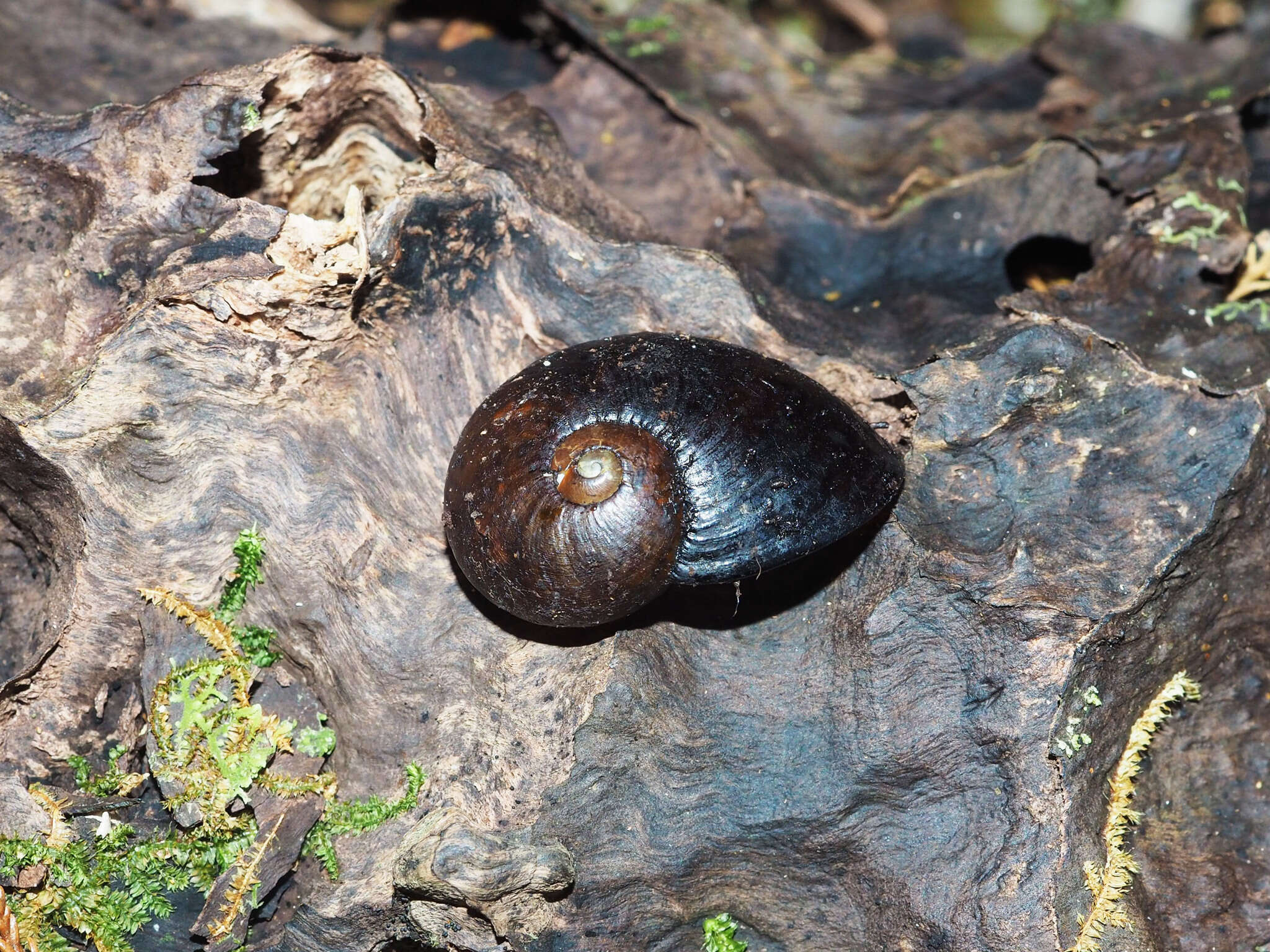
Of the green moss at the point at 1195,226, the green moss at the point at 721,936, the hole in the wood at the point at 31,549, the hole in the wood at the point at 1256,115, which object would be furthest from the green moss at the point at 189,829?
the hole in the wood at the point at 1256,115

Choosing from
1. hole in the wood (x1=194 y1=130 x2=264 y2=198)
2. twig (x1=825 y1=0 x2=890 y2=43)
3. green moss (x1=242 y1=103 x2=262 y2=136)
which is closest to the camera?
green moss (x1=242 y1=103 x2=262 y2=136)

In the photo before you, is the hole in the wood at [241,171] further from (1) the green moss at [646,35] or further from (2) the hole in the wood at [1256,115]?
(2) the hole in the wood at [1256,115]

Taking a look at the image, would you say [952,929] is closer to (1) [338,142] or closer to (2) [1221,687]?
(2) [1221,687]

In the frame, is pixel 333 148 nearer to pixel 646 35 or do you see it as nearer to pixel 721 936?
pixel 646 35

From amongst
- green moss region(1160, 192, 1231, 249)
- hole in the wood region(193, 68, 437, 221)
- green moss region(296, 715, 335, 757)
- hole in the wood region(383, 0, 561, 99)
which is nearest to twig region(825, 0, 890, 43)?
hole in the wood region(383, 0, 561, 99)

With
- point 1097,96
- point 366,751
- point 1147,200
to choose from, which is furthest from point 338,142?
point 1097,96

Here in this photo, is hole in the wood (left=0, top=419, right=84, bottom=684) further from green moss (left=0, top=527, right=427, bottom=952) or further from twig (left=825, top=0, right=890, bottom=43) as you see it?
twig (left=825, top=0, right=890, bottom=43)
